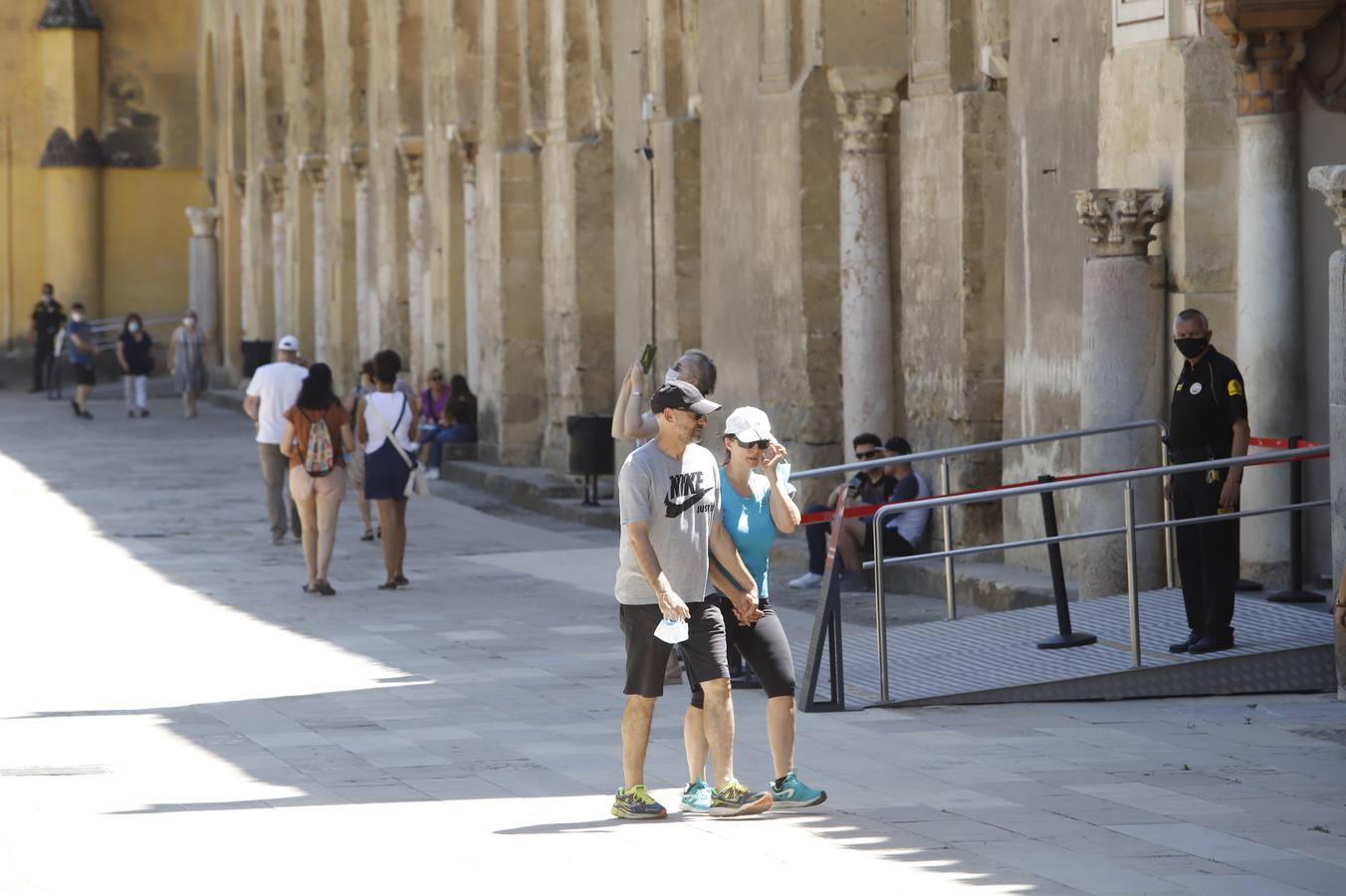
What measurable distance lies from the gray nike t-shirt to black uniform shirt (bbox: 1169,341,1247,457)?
3896mm

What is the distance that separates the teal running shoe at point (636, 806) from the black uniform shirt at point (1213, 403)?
427cm

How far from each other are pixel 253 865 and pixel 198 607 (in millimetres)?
8246

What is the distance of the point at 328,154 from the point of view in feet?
118

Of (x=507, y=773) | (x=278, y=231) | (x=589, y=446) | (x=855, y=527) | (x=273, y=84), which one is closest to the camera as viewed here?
(x=507, y=773)

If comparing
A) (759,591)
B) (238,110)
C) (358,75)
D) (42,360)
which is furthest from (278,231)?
(759,591)

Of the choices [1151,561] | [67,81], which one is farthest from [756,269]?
[67,81]

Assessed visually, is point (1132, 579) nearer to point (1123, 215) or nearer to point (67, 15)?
point (1123, 215)

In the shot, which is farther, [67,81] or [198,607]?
[67,81]

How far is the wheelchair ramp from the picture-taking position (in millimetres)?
11094

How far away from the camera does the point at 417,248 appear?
3078 cm

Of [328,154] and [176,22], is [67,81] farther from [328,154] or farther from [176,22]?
[328,154]

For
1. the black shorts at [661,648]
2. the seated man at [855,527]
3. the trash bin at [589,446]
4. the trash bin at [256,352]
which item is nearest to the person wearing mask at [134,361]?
the trash bin at [256,352]

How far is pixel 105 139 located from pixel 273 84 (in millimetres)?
7897

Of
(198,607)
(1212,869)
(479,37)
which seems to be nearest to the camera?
(1212,869)
